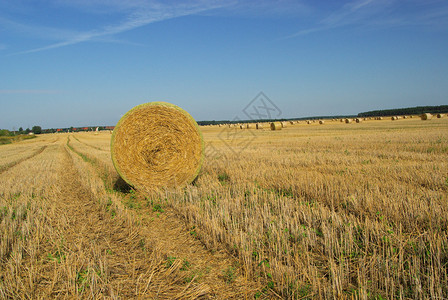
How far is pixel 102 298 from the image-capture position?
2.58 m

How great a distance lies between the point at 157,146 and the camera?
6988mm

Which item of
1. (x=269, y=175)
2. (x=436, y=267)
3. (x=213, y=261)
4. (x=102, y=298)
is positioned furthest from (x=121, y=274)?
(x=269, y=175)

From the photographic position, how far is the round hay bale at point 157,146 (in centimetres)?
679

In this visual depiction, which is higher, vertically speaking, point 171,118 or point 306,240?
point 171,118

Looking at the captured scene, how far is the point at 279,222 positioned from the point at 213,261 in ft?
3.72

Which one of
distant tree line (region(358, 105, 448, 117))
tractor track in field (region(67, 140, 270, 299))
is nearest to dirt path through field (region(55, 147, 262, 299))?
tractor track in field (region(67, 140, 270, 299))

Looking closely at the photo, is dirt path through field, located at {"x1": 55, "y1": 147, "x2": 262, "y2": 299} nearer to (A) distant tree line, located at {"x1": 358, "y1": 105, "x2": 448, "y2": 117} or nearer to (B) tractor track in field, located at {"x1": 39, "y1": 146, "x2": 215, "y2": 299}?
(B) tractor track in field, located at {"x1": 39, "y1": 146, "x2": 215, "y2": 299}

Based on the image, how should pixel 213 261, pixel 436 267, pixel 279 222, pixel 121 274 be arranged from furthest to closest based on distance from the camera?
pixel 279 222, pixel 213 261, pixel 121 274, pixel 436 267

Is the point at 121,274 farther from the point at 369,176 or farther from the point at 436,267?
the point at 369,176

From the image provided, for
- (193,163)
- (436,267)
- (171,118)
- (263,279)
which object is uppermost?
(171,118)

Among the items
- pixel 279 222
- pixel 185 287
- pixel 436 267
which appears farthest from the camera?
pixel 279 222

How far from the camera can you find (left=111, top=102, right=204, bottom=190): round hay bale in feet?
22.3

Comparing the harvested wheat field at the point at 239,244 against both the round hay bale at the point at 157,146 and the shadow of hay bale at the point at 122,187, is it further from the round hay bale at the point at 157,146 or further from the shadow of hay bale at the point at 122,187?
the shadow of hay bale at the point at 122,187

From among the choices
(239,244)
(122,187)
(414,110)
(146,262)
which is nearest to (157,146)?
(122,187)
